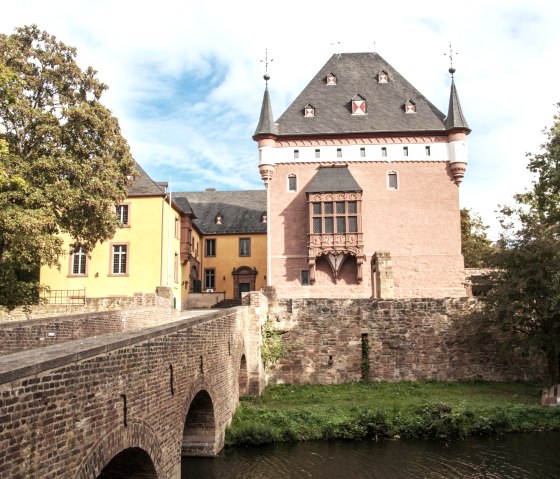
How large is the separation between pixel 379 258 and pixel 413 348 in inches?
202

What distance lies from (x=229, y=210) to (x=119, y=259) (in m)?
15.4

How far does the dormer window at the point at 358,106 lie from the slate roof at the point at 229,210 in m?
12.2

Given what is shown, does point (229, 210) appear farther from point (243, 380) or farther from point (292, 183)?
point (243, 380)

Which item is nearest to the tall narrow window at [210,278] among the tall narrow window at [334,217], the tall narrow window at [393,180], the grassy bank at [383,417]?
the tall narrow window at [334,217]

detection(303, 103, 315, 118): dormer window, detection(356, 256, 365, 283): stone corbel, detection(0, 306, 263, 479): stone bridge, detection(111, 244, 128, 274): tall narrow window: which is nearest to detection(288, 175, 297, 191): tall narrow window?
detection(303, 103, 315, 118): dormer window

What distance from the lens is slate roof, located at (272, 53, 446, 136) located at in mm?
36125

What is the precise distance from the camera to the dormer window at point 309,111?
3697 centimetres

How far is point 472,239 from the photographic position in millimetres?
44781

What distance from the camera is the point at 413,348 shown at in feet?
83.4

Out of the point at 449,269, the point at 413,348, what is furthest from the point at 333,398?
the point at 449,269

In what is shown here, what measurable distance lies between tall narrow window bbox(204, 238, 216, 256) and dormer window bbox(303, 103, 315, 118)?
1316 cm

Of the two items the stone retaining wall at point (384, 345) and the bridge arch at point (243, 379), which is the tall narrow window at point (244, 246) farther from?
the bridge arch at point (243, 379)

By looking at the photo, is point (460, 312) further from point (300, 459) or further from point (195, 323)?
point (195, 323)

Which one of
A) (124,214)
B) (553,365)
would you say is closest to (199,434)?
(553,365)
